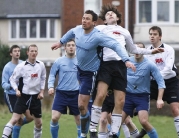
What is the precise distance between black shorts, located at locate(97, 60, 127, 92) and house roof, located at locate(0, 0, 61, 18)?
132 ft

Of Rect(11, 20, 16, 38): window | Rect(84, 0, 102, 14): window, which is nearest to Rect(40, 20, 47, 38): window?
Rect(11, 20, 16, 38): window

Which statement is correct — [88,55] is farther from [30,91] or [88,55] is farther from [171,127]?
[171,127]

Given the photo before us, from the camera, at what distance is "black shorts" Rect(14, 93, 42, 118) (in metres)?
16.1

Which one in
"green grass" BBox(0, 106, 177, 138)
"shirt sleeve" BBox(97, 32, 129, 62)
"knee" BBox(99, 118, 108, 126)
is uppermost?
"shirt sleeve" BBox(97, 32, 129, 62)

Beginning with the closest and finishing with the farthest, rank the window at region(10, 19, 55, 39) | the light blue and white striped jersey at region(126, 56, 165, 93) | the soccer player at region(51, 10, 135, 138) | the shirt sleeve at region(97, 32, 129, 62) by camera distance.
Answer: the shirt sleeve at region(97, 32, 129, 62) < the soccer player at region(51, 10, 135, 138) < the light blue and white striped jersey at region(126, 56, 165, 93) < the window at region(10, 19, 55, 39)

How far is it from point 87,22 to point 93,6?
2900cm

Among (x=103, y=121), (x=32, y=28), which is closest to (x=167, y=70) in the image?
(x=103, y=121)

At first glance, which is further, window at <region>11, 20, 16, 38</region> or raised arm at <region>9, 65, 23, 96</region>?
window at <region>11, 20, 16, 38</region>

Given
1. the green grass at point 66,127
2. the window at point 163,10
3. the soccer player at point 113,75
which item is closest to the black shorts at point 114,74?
the soccer player at point 113,75

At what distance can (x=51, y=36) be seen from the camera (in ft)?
175

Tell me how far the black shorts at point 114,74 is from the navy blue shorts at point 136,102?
176 cm

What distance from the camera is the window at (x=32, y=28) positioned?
5366 cm

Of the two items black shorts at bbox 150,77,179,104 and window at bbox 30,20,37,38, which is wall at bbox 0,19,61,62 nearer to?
window at bbox 30,20,37,38

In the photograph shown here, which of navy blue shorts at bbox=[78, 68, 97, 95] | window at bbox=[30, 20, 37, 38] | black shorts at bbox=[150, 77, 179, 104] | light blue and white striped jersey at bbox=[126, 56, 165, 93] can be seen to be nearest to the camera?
navy blue shorts at bbox=[78, 68, 97, 95]
